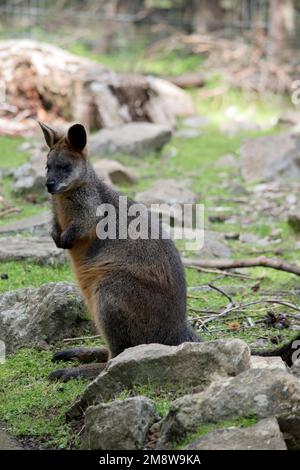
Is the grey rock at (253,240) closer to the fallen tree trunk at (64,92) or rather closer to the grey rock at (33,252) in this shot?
the grey rock at (33,252)

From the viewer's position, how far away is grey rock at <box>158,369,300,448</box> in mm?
4043

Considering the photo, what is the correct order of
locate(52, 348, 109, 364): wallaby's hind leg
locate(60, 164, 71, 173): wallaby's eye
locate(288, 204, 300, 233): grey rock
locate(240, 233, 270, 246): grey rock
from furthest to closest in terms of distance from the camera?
locate(288, 204, 300, 233): grey rock, locate(240, 233, 270, 246): grey rock, locate(60, 164, 71, 173): wallaby's eye, locate(52, 348, 109, 364): wallaby's hind leg

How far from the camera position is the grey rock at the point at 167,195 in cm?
997

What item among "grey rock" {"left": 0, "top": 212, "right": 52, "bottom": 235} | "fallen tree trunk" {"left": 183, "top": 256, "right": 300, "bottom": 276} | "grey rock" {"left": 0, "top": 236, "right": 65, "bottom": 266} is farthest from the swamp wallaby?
"grey rock" {"left": 0, "top": 212, "right": 52, "bottom": 235}

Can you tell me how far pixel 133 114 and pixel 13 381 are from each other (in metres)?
9.43

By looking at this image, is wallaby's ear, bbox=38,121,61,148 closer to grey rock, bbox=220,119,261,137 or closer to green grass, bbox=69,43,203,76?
grey rock, bbox=220,119,261,137

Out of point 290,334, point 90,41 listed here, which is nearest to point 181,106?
point 90,41

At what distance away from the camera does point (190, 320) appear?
6.43 metres

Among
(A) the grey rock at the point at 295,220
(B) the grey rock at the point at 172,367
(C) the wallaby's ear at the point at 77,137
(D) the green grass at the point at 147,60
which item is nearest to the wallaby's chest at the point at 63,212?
(C) the wallaby's ear at the point at 77,137

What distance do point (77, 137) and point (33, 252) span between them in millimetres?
2118

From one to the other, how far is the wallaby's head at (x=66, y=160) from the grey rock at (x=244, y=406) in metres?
2.14

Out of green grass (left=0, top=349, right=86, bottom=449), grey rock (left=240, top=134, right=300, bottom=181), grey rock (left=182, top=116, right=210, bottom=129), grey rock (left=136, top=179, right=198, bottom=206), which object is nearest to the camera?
green grass (left=0, top=349, right=86, bottom=449)

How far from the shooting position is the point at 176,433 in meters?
4.07

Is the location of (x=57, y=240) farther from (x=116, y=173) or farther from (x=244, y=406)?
(x=116, y=173)
